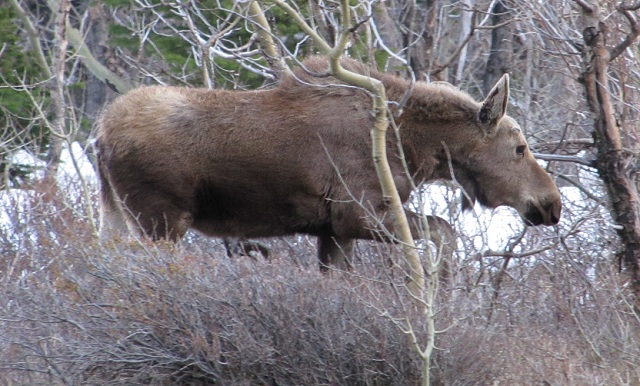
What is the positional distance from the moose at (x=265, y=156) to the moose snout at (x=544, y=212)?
783 millimetres

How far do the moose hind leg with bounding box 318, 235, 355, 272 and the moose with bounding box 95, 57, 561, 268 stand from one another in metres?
0.02

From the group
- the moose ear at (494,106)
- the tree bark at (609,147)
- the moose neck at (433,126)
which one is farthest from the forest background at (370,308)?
the moose neck at (433,126)

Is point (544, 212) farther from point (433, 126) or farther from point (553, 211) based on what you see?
point (433, 126)

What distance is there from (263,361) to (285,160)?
7.54 ft

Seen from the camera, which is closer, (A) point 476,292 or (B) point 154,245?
(B) point 154,245

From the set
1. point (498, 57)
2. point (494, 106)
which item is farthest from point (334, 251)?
point (498, 57)

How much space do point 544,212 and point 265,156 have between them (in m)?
2.31

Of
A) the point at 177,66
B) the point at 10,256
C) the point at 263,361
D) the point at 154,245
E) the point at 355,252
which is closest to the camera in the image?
the point at 263,361

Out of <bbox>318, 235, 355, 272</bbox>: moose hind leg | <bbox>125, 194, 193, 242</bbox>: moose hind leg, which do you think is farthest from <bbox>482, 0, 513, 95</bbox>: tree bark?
<bbox>125, 194, 193, 242</bbox>: moose hind leg

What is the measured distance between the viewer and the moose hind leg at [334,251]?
329 inches

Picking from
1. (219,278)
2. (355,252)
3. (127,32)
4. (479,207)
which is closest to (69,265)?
(219,278)

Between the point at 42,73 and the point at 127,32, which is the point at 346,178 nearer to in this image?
the point at 127,32

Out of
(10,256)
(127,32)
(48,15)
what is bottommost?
(48,15)

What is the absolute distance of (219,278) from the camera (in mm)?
6496
